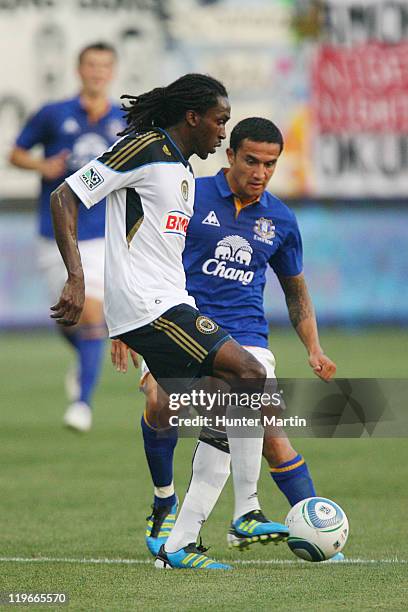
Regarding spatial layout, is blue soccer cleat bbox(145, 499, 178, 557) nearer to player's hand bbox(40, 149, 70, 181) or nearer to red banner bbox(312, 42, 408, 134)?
player's hand bbox(40, 149, 70, 181)

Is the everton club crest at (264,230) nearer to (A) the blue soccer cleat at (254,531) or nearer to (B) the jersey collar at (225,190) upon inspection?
(B) the jersey collar at (225,190)

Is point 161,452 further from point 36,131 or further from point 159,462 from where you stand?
point 36,131

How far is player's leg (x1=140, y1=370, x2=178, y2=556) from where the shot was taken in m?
6.09

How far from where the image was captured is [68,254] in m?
5.40

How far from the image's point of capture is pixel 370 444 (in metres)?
10.3

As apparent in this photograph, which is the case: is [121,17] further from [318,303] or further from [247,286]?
[247,286]

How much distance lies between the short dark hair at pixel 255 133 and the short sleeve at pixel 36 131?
5103 mm

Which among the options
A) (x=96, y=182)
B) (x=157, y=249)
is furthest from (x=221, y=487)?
(x=96, y=182)

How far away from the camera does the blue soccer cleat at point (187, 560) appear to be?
570 centimetres

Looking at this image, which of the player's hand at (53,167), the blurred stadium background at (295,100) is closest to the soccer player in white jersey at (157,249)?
the player's hand at (53,167)

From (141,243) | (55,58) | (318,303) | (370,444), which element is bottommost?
(318,303)

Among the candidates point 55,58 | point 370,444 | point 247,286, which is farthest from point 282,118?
point 247,286

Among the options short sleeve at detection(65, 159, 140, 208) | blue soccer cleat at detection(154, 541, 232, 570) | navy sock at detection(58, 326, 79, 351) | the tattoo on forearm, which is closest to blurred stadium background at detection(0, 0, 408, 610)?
navy sock at detection(58, 326, 79, 351)

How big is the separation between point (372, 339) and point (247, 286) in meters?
12.5
